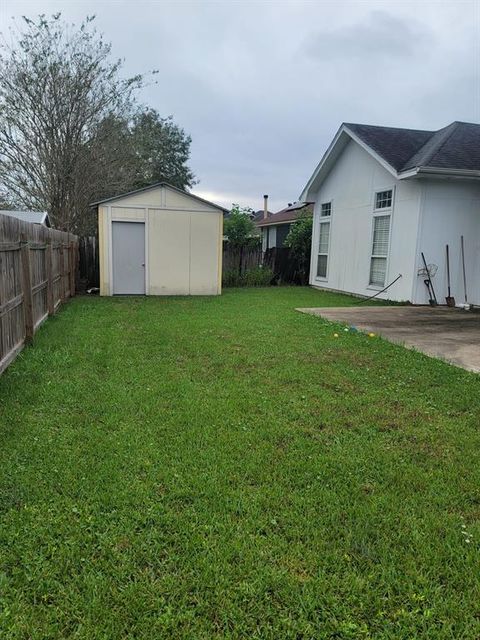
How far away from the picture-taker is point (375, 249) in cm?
1273

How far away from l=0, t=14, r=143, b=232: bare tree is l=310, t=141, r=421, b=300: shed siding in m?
7.62

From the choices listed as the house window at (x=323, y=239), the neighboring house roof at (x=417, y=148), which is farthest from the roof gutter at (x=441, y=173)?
the house window at (x=323, y=239)

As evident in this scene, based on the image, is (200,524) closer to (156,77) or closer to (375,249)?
(375,249)

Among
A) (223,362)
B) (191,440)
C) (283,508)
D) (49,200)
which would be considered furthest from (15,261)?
(49,200)

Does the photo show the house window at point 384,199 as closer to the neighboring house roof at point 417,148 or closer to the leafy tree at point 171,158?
the neighboring house roof at point 417,148

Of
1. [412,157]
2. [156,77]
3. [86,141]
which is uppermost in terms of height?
[156,77]

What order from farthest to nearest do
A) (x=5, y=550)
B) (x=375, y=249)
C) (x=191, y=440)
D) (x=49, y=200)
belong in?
1. (x=49, y=200)
2. (x=375, y=249)
3. (x=191, y=440)
4. (x=5, y=550)

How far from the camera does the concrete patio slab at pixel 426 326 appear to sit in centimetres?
653

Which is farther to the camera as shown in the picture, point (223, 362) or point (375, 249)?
point (375, 249)

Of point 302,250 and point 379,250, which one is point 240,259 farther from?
point 379,250

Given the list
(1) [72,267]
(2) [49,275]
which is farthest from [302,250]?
(2) [49,275]

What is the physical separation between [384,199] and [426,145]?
6.01 feet

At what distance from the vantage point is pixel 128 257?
12.6 metres

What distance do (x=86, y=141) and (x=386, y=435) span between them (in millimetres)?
15013
